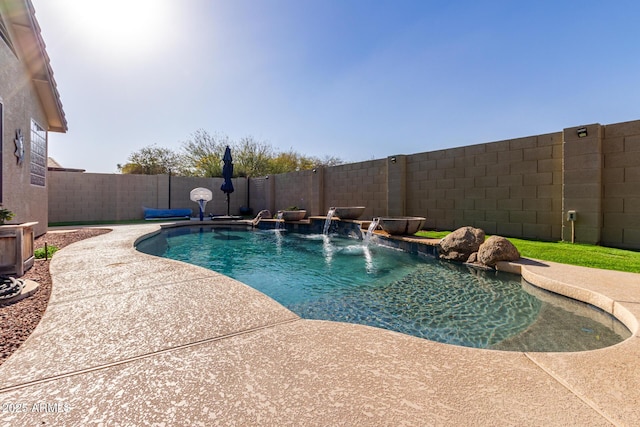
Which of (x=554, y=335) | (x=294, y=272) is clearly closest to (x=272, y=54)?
(x=294, y=272)

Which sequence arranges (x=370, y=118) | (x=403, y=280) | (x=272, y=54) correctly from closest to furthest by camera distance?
(x=403, y=280) < (x=272, y=54) < (x=370, y=118)

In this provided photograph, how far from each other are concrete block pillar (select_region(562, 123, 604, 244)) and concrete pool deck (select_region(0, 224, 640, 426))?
424 centimetres

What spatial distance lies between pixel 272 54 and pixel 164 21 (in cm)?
335

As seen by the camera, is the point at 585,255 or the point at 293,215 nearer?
the point at 585,255

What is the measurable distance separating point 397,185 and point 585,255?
528 centimetres

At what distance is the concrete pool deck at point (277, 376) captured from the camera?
120 cm

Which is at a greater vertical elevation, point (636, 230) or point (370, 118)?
point (370, 118)

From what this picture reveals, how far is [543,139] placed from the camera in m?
6.46

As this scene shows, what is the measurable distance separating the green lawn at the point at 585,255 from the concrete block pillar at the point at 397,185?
388cm

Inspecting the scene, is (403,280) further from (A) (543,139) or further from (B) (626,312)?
(A) (543,139)

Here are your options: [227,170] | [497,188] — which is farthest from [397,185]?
[227,170]

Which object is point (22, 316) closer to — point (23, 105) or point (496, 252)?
point (496, 252)

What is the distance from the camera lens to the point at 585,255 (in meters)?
4.77

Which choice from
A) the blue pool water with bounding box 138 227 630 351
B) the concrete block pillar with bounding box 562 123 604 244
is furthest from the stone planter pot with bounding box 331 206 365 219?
the concrete block pillar with bounding box 562 123 604 244
